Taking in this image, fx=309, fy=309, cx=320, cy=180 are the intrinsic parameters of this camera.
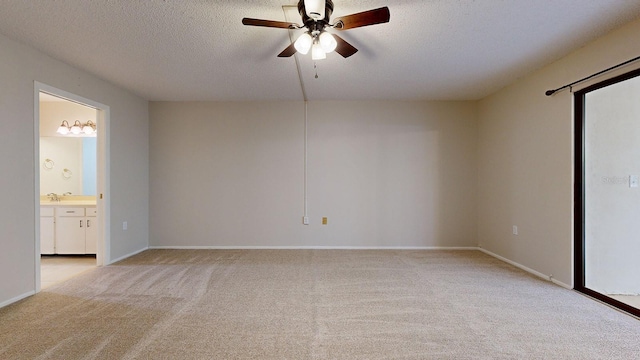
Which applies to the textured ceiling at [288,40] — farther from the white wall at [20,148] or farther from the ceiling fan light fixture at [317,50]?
the ceiling fan light fixture at [317,50]

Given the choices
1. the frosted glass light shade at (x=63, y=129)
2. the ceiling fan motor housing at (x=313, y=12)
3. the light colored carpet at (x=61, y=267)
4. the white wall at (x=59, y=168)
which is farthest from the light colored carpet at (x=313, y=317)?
the frosted glass light shade at (x=63, y=129)

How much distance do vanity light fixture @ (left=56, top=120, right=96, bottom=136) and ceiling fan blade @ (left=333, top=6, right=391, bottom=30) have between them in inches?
181

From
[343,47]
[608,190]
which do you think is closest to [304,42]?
[343,47]

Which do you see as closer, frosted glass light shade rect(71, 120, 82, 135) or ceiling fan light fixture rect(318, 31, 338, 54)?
ceiling fan light fixture rect(318, 31, 338, 54)

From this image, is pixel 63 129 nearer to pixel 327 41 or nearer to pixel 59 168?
pixel 59 168

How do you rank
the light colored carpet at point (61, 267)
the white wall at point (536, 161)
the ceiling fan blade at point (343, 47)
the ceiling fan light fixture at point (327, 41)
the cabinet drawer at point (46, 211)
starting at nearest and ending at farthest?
the ceiling fan light fixture at point (327, 41)
the ceiling fan blade at point (343, 47)
the white wall at point (536, 161)
the light colored carpet at point (61, 267)
the cabinet drawer at point (46, 211)

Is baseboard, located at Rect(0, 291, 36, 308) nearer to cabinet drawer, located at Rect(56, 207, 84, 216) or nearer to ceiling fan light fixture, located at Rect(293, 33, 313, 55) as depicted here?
cabinet drawer, located at Rect(56, 207, 84, 216)

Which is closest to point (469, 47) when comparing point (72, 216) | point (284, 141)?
point (284, 141)

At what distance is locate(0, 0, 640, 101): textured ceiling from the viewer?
7.38 feet

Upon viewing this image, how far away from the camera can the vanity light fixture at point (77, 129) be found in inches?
189

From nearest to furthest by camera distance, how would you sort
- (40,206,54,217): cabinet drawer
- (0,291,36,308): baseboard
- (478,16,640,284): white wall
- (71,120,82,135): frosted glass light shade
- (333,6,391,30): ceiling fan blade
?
(333,6,391,30): ceiling fan blade → (0,291,36,308): baseboard → (478,16,640,284): white wall → (40,206,54,217): cabinet drawer → (71,120,82,135): frosted glass light shade

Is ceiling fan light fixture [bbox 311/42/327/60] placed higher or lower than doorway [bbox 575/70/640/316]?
higher

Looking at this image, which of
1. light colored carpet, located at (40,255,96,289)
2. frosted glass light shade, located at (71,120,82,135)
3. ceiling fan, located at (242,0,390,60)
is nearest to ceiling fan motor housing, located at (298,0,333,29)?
A: ceiling fan, located at (242,0,390,60)

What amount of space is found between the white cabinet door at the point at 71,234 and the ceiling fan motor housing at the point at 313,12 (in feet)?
13.7
